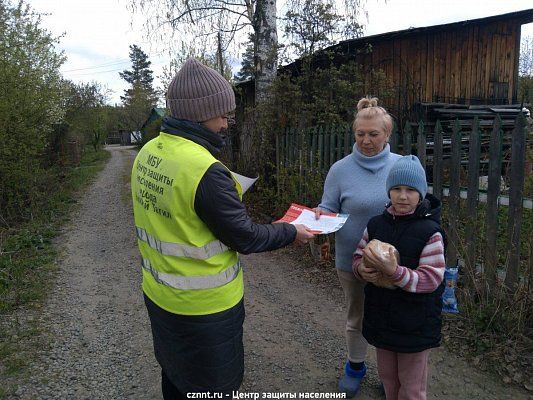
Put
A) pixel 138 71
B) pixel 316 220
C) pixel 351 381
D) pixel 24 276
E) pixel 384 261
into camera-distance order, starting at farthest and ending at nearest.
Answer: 1. pixel 138 71
2. pixel 24 276
3. pixel 351 381
4. pixel 316 220
5. pixel 384 261

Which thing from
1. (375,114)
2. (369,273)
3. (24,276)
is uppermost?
(375,114)

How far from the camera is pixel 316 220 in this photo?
242cm

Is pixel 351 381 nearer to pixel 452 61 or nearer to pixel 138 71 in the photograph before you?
pixel 452 61

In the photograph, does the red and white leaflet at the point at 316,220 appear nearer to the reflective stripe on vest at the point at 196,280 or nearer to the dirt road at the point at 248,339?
the reflective stripe on vest at the point at 196,280

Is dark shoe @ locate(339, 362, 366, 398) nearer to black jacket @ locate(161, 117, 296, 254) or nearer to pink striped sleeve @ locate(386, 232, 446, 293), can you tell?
pink striped sleeve @ locate(386, 232, 446, 293)

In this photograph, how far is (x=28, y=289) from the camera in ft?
16.1

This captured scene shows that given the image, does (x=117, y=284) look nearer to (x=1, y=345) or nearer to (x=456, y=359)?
(x=1, y=345)

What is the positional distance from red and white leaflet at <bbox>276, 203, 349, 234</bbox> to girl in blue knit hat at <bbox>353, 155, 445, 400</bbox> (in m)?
0.21

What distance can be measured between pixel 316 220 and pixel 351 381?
1.27m

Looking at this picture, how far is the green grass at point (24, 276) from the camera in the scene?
344cm

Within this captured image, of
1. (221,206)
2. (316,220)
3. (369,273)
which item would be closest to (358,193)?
(316,220)

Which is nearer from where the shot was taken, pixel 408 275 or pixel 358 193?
pixel 408 275

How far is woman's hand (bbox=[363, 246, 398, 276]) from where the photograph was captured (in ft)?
6.41

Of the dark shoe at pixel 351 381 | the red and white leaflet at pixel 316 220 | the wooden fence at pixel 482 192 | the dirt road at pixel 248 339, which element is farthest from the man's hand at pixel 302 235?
the wooden fence at pixel 482 192
